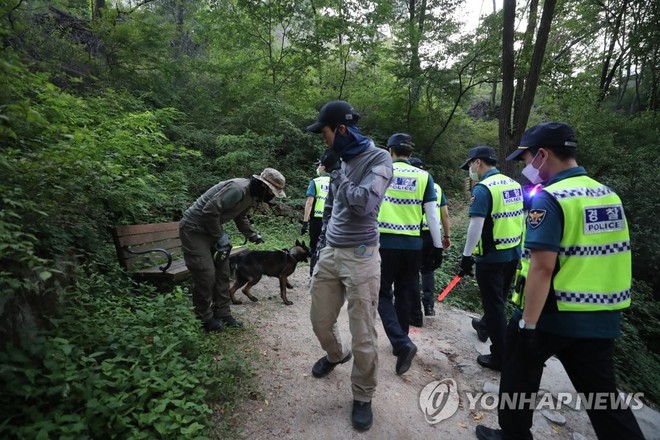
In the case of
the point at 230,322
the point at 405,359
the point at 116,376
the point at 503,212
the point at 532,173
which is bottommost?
the point at 405,359

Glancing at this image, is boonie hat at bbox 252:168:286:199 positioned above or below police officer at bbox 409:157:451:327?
above

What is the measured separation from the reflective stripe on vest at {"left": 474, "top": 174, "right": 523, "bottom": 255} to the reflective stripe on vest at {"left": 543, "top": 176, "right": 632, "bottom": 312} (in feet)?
5.23

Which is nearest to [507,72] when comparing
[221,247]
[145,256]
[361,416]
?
[221,247]

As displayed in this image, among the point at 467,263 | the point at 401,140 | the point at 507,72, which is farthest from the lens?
the point at 507,72

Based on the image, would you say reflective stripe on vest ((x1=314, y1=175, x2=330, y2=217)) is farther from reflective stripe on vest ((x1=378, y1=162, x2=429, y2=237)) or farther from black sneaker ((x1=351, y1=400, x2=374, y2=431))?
black sneaker ((x1=351, y1=400, x2=374, y2=431))

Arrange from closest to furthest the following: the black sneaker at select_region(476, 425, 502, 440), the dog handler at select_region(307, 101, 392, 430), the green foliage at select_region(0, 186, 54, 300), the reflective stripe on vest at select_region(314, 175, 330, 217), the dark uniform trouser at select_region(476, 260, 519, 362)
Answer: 1. the green foliage at select_region(0, 186, 54, 300)
2. the dog handler at select_region(307, 101, 392, 430)
3. the black sneaker at select_region(476, 425, 502, 440)
4. the dark uniform trouser at select_region(476, 260, 519, 362)
5. the reflective stripe on vest at select_region(314, 175, 330, 217)

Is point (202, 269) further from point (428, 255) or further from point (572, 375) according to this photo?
point (572, 375)

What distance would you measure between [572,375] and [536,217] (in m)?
1.06

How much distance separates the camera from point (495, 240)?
3617 millimetres

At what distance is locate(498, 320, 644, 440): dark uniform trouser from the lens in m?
2.01

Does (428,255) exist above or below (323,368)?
above

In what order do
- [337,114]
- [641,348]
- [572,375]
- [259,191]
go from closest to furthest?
[572,375], [337,114], [259,191], [641,348]

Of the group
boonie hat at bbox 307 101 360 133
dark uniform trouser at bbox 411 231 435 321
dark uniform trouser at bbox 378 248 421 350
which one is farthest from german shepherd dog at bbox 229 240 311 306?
boonie hat at bbox 307 101 360 133

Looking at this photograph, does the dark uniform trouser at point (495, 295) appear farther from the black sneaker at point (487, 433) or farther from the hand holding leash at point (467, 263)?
the black sneaker at point (487, 433)
